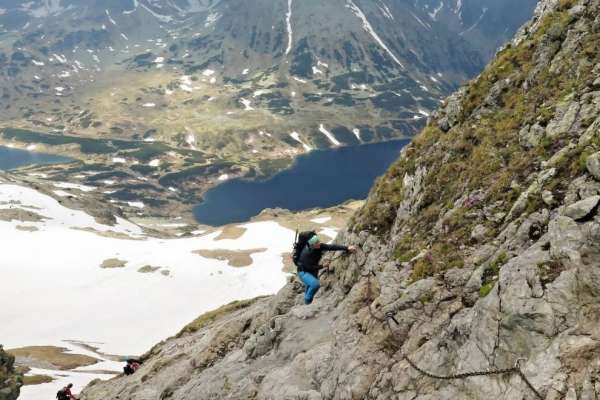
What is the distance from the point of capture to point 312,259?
25062 millimetres

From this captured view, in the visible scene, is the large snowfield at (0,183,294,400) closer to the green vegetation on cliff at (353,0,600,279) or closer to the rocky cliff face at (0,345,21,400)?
the rocky cliff face at (0,345,21,400)

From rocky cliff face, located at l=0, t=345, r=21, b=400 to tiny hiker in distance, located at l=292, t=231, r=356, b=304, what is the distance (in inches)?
1885

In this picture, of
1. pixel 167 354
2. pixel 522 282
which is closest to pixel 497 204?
pixel 522 282

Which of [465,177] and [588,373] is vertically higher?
Answer: [465,177]

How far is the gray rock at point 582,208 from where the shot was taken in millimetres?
12914

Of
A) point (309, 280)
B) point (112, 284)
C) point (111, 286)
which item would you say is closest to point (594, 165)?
point (309, 280)

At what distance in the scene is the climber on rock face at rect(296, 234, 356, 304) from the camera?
24.2m

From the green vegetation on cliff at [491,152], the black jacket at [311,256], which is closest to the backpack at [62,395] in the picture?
the black jacket at [311,256]

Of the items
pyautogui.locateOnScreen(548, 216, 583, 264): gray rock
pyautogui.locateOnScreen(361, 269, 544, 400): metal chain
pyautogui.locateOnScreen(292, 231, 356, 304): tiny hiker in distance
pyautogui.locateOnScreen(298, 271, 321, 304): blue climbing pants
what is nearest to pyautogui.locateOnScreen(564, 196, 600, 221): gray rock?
pyautogui.locateOnScreen(548, 216, 583, 264): gray rock

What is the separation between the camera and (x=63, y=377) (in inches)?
2616

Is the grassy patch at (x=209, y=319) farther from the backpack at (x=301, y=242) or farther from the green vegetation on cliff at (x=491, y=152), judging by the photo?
the backpack at (x=301, y=242)

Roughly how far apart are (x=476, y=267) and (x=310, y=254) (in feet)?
31.7

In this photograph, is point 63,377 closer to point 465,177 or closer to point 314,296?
point 314,296

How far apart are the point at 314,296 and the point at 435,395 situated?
14.8 metres
